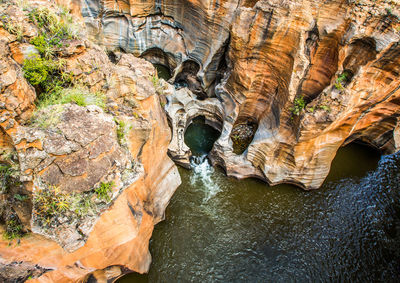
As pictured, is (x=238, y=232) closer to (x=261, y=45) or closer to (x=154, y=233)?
(x=154, y=233)

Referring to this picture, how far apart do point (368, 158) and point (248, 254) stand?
26.9ft

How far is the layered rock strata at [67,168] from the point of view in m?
4.09

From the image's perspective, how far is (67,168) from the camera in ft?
14.0

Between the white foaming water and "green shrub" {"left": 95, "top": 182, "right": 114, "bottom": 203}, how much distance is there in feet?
17.1

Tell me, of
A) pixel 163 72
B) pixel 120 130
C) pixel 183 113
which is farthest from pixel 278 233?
pixel 163 72

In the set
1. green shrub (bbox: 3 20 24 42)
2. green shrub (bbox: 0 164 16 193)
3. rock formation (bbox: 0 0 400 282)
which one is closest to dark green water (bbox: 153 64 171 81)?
rock formation (bbox: 0 0 400 282)

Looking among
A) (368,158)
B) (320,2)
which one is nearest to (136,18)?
(320,2)

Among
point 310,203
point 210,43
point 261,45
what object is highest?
point 261,45

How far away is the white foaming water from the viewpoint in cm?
956

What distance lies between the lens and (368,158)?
11625 millimetres

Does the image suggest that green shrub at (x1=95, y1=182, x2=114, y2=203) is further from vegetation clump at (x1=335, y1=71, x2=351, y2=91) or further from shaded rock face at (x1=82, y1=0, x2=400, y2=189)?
vegetation clump at (x1=335, y1=71, x2=351, y2=91)

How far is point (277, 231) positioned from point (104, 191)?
6546 millimetres

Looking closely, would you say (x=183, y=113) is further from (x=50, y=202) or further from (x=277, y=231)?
(x=50, y=202)

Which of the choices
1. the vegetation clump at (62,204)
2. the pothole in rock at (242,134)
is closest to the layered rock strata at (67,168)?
the vegetation clump at (62,204)
